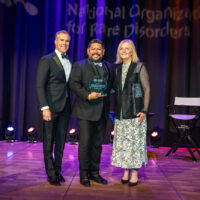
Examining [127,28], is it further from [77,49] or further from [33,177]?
[33,177]

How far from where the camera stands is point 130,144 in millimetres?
2590

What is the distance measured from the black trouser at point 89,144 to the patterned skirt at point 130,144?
21 cm

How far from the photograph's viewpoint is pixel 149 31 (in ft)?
16.8

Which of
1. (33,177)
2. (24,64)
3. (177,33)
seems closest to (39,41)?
(24,64)

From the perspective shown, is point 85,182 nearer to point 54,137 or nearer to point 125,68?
point 54,137

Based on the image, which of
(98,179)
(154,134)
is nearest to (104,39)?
(154,134)

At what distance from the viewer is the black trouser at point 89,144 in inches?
103

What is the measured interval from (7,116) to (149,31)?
342 cm

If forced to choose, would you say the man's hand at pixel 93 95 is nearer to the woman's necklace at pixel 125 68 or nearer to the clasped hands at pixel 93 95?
the clasped hands at pixel 93 95

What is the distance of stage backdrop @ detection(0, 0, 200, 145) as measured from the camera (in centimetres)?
502

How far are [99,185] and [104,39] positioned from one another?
10.8 feet

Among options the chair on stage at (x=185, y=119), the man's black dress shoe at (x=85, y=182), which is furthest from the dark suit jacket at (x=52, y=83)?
the chair on stage at (x=185, y=119)

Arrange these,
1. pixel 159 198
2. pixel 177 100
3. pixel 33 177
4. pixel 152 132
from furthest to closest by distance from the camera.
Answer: pixel 152 132, pixel 177 100, pixel 33 177, pixel 159 198

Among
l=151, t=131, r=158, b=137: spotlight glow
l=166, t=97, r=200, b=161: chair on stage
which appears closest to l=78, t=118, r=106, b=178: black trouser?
l=166, t=97, r=200, b=161: chair on stage
